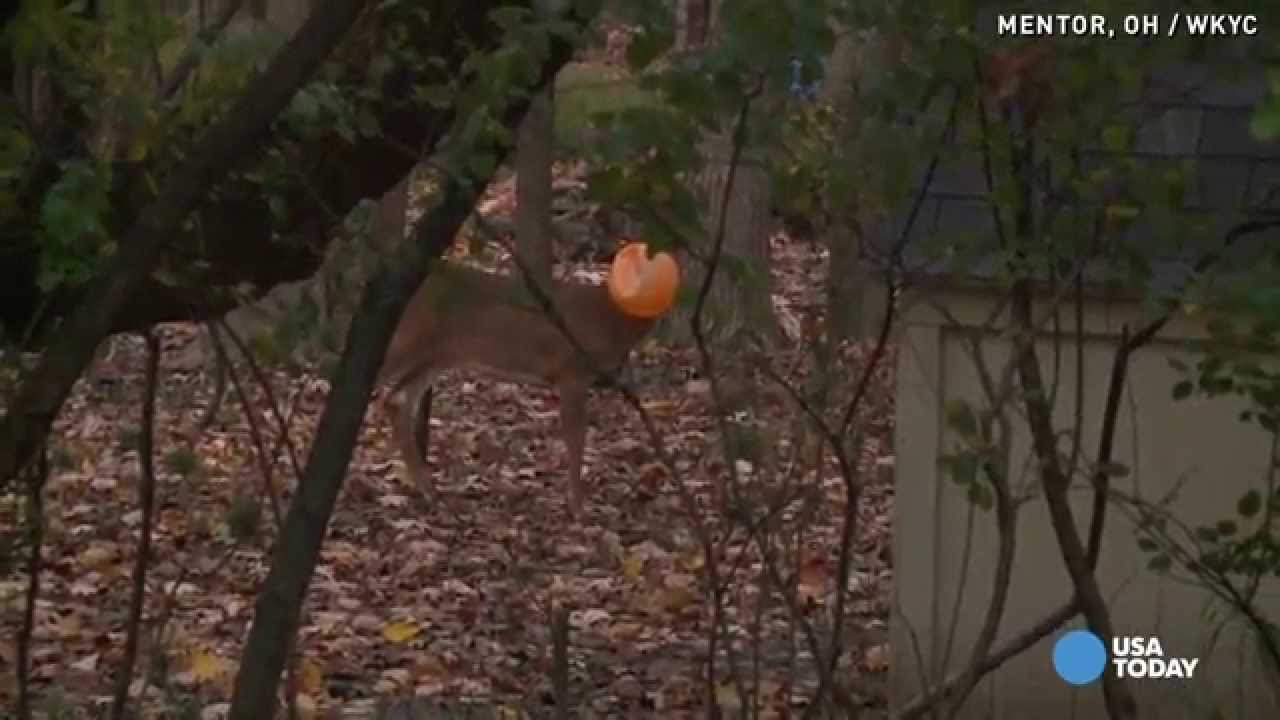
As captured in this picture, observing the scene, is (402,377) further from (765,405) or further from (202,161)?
(202,161)

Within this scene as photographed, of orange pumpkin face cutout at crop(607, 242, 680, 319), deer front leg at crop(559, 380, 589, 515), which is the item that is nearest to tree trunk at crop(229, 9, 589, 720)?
orange pumpkin face cutout at crop(607, 242, 680, 319)

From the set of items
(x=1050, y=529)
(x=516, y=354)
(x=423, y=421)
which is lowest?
(x=1050, y=529)

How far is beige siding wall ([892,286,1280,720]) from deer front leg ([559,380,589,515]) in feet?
13.5

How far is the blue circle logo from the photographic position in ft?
15.7

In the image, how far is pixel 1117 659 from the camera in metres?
4.68

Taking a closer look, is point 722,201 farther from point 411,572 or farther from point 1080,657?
point 411,572

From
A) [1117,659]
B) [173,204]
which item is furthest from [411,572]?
[173,204]

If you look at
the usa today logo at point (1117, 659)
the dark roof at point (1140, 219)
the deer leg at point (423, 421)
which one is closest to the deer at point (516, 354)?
the deer leg at point (423, 421)

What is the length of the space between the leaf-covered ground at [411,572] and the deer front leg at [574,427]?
16 centimetres

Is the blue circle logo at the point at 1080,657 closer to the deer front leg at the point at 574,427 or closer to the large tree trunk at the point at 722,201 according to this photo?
the large tree trunk at the point at 722,201

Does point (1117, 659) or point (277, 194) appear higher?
point (277, 194)

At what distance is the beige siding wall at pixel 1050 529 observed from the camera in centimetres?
641

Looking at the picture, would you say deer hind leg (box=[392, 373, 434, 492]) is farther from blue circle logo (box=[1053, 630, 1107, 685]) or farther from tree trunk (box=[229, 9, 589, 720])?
tree trunk (box=[229, 9, 589, 720])

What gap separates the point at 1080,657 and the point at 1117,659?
0.57 metres
